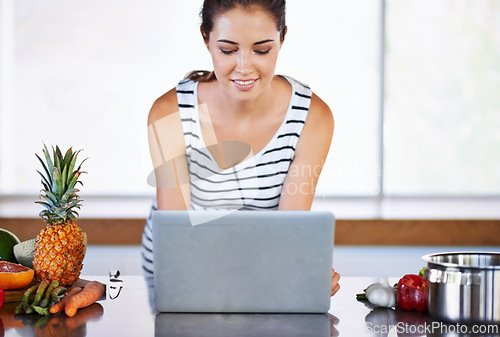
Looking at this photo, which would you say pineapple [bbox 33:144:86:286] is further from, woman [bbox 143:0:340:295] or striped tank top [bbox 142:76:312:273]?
striped tank top [bbox 142:76:312:273]

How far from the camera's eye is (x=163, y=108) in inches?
93.6

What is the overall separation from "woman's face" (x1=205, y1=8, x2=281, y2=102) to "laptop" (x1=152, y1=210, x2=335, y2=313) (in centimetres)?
96

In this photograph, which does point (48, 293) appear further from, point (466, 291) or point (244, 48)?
point (244, 48)

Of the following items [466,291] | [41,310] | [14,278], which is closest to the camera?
[466,291]

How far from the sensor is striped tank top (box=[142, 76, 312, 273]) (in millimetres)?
2373

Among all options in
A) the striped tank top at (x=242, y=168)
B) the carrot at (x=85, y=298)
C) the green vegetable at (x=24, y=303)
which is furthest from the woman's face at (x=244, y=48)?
the green vegetable at (x=24, y=303)

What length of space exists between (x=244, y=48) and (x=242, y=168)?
0.45 meters

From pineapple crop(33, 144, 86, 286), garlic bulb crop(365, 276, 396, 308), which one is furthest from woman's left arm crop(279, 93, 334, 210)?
pineapple crop(33, 144, 86, 286)

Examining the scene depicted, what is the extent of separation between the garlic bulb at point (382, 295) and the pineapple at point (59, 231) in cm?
74

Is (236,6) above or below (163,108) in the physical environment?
above

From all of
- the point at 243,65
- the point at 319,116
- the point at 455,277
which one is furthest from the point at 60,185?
the point at 319,116

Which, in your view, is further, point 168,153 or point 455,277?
point 168,153

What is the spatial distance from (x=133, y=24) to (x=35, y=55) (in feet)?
2.85

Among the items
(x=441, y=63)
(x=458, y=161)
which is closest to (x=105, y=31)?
(x=441, y=63)
